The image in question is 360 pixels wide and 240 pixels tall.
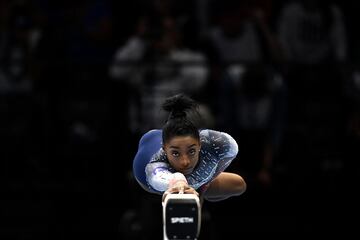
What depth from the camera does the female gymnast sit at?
181 inches

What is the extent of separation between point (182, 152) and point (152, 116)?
9.04ft

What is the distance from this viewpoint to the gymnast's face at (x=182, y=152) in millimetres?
4613

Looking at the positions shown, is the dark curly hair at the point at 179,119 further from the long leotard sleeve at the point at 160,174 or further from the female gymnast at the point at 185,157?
the long leotard sleeve at the point at 160,174

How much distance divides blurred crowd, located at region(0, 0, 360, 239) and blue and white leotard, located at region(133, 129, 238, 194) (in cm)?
206

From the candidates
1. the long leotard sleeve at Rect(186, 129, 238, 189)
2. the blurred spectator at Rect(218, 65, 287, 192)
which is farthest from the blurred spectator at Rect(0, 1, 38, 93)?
the long leotard sleeve at Rect(186, 129, 238, 189)

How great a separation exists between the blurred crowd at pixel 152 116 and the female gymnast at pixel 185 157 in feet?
6.56

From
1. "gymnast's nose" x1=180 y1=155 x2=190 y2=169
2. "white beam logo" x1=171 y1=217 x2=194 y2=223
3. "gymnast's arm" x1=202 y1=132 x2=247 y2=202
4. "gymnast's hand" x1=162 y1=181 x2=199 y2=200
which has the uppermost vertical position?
"gymnast's nose" x1=180 y1=155 x2=190 y2=169

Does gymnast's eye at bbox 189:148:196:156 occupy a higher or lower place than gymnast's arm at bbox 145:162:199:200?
higher

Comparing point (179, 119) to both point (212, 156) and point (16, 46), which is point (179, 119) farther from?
point (16, 46)

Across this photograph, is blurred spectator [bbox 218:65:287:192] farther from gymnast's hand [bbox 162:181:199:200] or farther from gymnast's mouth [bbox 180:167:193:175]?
gymnast's hand [bbox 162:181:199:200]

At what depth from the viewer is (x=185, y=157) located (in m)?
4.62

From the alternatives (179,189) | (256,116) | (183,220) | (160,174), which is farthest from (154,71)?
(183,220)

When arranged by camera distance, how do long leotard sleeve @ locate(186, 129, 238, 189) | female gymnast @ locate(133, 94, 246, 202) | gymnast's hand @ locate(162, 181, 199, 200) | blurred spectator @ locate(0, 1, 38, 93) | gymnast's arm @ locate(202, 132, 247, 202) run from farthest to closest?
1. blurred spectator @ locate(0, 1, 38, 93)
2. gymnast's arm @ locate(202, 132, 247, 202)
3. long leotard sleeve @ locate(186, 129, 238, 189)
4. female gymnast @ locate(133, 94, 246, 202)
5. gymnast's hand @ locate(162, 181, 199, 200)

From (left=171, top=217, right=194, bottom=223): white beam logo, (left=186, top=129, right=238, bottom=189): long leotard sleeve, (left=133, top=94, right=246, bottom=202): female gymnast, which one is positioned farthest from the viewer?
(left=186, top=129, right=238, bottom=189): long leotard sleeve
